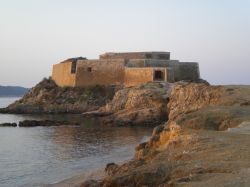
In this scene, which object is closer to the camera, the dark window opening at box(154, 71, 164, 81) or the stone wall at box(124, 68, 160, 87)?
the stone wall at box(124, 68, 160, 87)

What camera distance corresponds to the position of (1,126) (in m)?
36.6

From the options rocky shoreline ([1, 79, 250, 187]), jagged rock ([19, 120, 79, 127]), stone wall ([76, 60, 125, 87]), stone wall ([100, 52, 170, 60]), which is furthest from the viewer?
stone wall ([100, 52, 170, 60])

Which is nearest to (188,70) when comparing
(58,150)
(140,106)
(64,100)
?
(140,106)

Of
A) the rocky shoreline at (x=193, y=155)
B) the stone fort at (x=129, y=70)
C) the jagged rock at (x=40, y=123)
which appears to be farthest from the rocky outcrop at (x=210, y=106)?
the stone fort at (x=129, y=70)

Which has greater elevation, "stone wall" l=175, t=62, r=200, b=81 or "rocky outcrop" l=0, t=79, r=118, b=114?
"stone wall" l=175, t=62, r=200, b=81

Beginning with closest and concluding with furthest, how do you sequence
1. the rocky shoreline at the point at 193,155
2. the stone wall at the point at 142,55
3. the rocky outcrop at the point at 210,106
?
the rocky shoreline at the point at 193,155
the rocky outcrop at the point at 210,106
the stone wall at the point at 142,55

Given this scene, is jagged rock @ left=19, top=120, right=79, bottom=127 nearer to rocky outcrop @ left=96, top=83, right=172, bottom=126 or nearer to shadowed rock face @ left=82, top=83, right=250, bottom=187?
rocky outcrop @ left=96, top=83, right=172, bottom=126

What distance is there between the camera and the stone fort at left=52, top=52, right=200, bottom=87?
4712 centimetres

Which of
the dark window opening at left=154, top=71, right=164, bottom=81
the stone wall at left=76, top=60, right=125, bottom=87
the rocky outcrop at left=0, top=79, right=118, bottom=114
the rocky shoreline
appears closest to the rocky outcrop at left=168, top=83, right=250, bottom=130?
the rocky shoreline

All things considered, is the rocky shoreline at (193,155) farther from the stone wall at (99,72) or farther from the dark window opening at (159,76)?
the stone wall at (99,72)

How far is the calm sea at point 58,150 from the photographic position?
1639 cm

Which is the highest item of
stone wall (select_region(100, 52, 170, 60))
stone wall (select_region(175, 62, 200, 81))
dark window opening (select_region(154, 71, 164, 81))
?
stone wall (select_region(100, 52, 170, 60))

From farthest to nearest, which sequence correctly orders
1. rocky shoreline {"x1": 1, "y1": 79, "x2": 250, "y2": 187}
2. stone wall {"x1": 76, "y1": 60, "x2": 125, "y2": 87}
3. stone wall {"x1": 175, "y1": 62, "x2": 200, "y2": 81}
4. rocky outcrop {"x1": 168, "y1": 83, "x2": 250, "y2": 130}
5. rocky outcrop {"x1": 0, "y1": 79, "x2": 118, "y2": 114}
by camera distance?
stone wall {"x1": 76, "y1": 60, "x2": 125, "y2": 87} → stone wall {"x1": 175, "y1": 62, "x2": 200, "y2": 81} → rocky outcrop {"x1": 0, "y1": 79, "x2": 118, "y2": 114} → rocky outcrop {"x1": 168, "y1": 83, "x2": 250, "y2": 130} → rocky shoreline {"x1": 1, "y1": 79, "x2": 250, "y2": 187}

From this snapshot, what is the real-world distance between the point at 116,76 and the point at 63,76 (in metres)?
8.64
